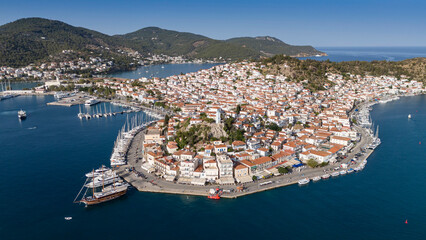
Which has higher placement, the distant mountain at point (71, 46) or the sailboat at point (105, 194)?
the distant mountain at point (71, 46)

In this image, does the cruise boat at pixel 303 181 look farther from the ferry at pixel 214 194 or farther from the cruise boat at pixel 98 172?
the cruise boat at pixel 98 172

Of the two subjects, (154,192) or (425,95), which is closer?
(154,192)

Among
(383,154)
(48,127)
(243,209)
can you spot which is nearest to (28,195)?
(243,209)

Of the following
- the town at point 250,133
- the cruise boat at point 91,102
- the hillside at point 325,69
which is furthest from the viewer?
the hillside at point 325,69

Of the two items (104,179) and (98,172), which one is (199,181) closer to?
(104,179)

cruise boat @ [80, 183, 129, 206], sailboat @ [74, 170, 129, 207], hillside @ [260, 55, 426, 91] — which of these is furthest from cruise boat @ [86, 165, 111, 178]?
hillside @ [260, 55, 426, 91]

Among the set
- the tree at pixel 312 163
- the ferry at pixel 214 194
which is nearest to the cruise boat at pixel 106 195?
the ferry at pixel 214 194

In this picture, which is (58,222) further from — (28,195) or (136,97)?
(136,97)
